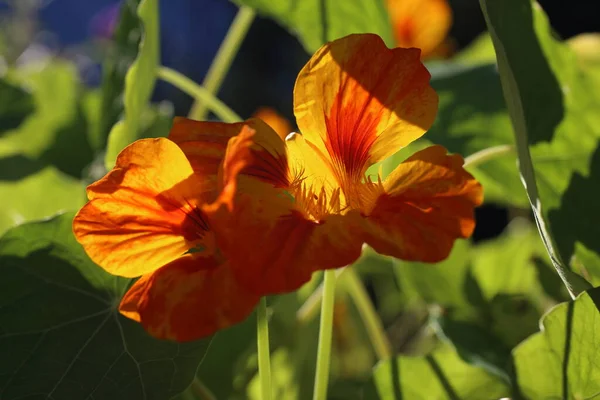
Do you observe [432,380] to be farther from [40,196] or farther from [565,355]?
[40,196]

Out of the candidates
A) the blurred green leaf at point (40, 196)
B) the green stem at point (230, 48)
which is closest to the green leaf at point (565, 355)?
the green stem at point (230, 48)

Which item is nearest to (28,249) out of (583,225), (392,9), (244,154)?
(244,154)

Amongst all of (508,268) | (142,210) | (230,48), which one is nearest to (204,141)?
(142,210)

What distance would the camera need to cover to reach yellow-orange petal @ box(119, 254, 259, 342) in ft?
1.07

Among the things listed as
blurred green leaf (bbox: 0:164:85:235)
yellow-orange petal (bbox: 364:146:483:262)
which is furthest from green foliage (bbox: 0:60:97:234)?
yellow-orange petal (bbox: 364:146:483:262)

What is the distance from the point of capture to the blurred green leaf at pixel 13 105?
2.87 ft

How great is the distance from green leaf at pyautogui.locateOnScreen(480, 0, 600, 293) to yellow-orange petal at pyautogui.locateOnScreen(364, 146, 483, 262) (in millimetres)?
102

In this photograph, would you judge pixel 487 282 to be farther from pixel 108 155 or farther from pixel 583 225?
pixel 108 155

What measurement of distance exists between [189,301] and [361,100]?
5.6 inches

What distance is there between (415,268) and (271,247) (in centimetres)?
46

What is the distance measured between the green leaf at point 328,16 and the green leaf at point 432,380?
0.28 meters

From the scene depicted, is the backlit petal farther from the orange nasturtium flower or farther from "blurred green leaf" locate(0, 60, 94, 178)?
"blurred green leaf" locate(0, 60, 94, 178)

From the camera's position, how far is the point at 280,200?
39 centimetres

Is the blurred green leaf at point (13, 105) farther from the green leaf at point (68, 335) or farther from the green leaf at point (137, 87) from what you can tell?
the green leaf at point (68, 335)
